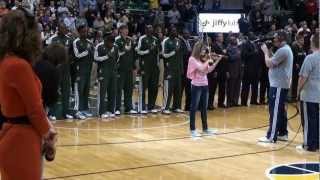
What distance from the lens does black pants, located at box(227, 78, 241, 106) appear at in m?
13.4

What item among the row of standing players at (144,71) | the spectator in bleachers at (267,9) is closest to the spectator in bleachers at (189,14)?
the spectator in bleachers at (267,9)

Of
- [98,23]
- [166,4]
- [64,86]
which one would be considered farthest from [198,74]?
[166,4]

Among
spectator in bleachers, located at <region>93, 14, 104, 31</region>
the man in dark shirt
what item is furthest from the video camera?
spectator in bleachers, located at <region>93, 14, 104, 31</region>

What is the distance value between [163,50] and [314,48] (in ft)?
14.9

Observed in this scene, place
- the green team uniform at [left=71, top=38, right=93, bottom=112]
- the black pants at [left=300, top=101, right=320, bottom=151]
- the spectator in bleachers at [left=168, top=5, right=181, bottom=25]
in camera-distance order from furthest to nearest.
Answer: the spectator in bleachers at [left=168, top=5, right=181, bottom=25]
the green team uniform at [left=71, top=38, right=93, bottom=112]
the black pants at [left=300, top=101, right=320, bottom=151]

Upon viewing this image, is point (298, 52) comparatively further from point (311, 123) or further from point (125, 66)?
point (311, 123)

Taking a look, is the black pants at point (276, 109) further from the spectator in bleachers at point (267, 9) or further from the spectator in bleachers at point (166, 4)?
the spectator in bleachers at point (166, 4)

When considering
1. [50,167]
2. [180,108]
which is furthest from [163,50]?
[50,167]

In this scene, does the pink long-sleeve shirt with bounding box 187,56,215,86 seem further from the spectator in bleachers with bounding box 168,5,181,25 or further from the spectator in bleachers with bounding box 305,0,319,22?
the spectator in bleachers with bounding box 305,0,319,22

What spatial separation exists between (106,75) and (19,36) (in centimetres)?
844

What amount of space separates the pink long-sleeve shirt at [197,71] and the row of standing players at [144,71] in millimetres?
2685

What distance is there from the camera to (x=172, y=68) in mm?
12414

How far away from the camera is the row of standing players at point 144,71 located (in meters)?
11.6

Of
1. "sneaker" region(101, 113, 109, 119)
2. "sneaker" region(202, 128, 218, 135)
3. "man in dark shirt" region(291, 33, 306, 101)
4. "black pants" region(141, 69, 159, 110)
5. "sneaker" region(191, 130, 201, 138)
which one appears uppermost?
"man in dark shirt" region(291, 33, 306, 101)
